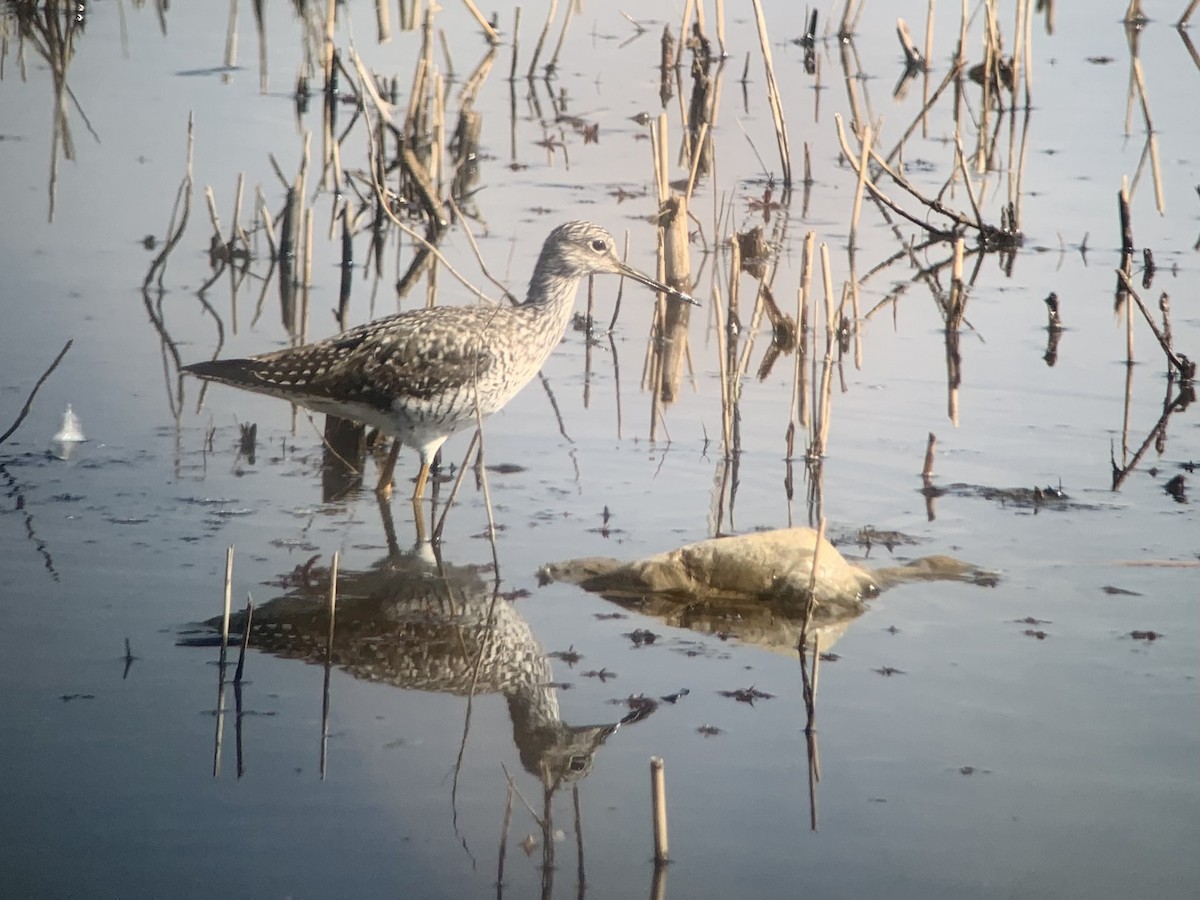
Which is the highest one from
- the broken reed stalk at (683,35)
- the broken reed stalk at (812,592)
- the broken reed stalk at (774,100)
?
the broken reed stalk at (683,35)

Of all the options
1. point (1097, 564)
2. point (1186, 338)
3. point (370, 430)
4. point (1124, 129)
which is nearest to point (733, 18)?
point (1124, 129)

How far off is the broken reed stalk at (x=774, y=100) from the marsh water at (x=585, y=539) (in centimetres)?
28

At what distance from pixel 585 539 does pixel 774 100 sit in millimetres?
5296

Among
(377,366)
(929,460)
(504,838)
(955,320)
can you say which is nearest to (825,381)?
(929,460)

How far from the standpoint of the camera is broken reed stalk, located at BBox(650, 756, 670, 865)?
11.9 feet

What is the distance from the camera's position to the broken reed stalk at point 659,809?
3.62 m

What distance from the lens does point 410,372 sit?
671 centimetres

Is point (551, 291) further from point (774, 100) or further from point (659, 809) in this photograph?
point (659, 809)

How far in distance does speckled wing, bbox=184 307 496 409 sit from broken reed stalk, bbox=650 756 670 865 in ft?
10.4

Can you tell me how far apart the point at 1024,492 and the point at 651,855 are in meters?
3.53

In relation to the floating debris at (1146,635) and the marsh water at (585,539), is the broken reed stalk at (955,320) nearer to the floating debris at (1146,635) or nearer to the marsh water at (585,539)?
the marsh water at (585,539)

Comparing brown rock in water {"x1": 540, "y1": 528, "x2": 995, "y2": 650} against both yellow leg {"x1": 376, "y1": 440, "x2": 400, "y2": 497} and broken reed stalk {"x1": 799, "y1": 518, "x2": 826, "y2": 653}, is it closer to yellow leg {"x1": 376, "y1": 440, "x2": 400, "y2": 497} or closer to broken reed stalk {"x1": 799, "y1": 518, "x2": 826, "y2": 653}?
broken reed stalk {"x1": 799, "y1": 518, "x2": 826, "y2": 653}

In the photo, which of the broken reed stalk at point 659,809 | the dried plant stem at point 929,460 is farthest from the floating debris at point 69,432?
the broken reed stalk at point 659,809

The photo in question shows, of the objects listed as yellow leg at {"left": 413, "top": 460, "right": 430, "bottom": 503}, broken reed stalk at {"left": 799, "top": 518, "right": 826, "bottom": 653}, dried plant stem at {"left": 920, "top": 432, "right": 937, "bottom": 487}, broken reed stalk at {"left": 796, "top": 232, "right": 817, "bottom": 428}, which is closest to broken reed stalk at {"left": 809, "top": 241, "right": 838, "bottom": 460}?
broken reed stalk at {"left": 796, "top": 232, "right": 817, "bottom": 428}
